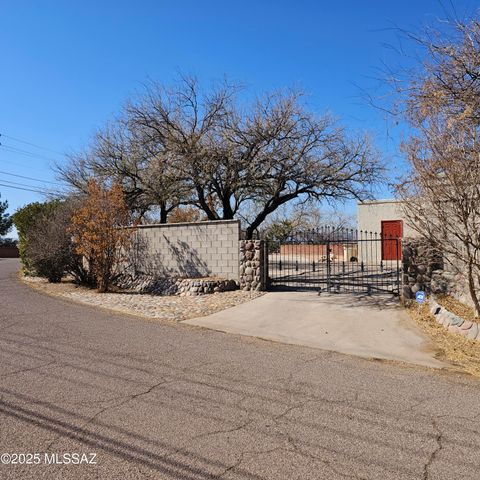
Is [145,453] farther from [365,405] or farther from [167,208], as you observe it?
[167,208]

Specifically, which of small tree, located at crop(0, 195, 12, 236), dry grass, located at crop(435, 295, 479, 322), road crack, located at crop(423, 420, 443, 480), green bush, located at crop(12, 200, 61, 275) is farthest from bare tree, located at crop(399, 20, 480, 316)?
small tree, located at crop(0, 195, 12, 236)

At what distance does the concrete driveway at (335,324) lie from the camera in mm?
7855

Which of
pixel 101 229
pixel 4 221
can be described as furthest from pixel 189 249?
pixel 4 221

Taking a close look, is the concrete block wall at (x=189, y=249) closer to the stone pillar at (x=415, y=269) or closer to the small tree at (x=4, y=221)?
the stone pillar at (x=415, y=269)

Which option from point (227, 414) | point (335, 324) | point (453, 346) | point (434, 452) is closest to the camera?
point (434, 452)

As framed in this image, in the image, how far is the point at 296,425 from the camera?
4.32 meters

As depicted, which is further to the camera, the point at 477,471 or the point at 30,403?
the point at 30,403

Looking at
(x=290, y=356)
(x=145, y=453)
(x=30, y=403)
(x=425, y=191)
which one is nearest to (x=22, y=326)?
(x=30, y=403)

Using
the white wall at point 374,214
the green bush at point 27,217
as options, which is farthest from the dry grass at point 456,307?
the green bush at point 27,217

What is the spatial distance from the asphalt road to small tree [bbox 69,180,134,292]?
26.1 feet

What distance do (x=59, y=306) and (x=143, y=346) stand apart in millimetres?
5653

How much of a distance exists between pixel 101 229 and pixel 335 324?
9.02 m

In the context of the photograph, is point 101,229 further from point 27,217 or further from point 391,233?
point 391,233

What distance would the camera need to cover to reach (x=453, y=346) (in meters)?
7.70
